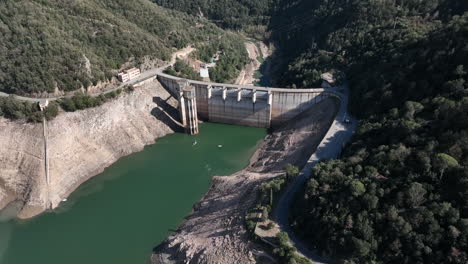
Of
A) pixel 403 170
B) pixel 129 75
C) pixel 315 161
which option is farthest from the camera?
pixel 129 75

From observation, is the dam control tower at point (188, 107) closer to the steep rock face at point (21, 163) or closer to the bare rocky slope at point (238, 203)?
the bare rocky slope at point (238, 203)

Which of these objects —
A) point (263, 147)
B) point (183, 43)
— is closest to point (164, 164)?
point (263, 147)

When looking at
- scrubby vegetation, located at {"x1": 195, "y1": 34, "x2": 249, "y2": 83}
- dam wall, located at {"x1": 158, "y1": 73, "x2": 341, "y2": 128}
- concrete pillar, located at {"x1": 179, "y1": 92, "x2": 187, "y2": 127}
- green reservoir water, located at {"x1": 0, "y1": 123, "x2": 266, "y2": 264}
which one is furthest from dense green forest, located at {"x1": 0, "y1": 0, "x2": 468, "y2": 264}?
green reservoir water, located at {"x1": 0, "y1": 123, "x2": 266, "y2": 264}

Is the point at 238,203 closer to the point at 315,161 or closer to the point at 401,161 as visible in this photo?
the point at 315,161

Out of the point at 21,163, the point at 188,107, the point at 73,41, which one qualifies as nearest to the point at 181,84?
the point at 188,107

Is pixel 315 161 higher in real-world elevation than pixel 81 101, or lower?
lower

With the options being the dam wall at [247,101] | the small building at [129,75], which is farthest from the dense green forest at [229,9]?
the dam wall at [247,101]
